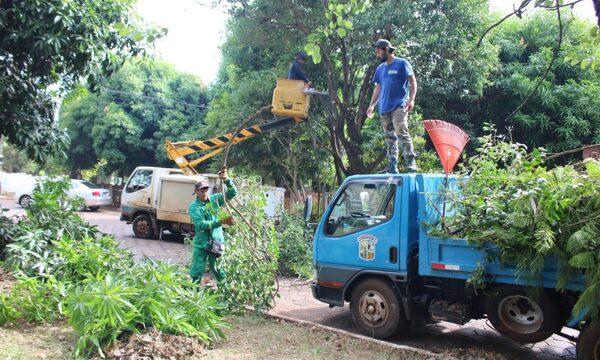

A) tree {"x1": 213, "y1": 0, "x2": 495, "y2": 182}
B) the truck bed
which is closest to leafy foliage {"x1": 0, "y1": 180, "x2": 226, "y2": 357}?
the truck bed

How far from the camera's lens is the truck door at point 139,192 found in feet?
46.5

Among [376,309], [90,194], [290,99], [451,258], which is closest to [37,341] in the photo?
[376,309]

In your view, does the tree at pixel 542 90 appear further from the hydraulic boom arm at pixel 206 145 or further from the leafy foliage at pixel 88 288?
the leafy foliage at pixel 88 288

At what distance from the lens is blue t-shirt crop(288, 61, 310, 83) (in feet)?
32.4

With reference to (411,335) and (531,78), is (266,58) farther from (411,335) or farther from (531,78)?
(411,335)

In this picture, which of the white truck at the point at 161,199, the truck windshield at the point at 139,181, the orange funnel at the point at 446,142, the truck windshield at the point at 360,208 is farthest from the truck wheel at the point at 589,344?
the truck windshield at the point at 139,181

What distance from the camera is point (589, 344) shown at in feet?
15.0

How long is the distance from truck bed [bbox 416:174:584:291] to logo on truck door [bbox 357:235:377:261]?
617 millimetres

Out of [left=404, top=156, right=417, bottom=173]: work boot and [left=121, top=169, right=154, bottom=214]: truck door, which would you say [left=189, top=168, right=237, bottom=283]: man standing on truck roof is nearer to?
[left=404, top=156, right=417, bottom=173]: work boot

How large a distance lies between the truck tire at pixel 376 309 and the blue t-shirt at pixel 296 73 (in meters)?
5.02

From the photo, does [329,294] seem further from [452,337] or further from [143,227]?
[143,227]

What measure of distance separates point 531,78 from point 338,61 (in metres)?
4.61

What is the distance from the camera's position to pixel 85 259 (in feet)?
21.9

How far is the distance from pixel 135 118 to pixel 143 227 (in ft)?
37.9
